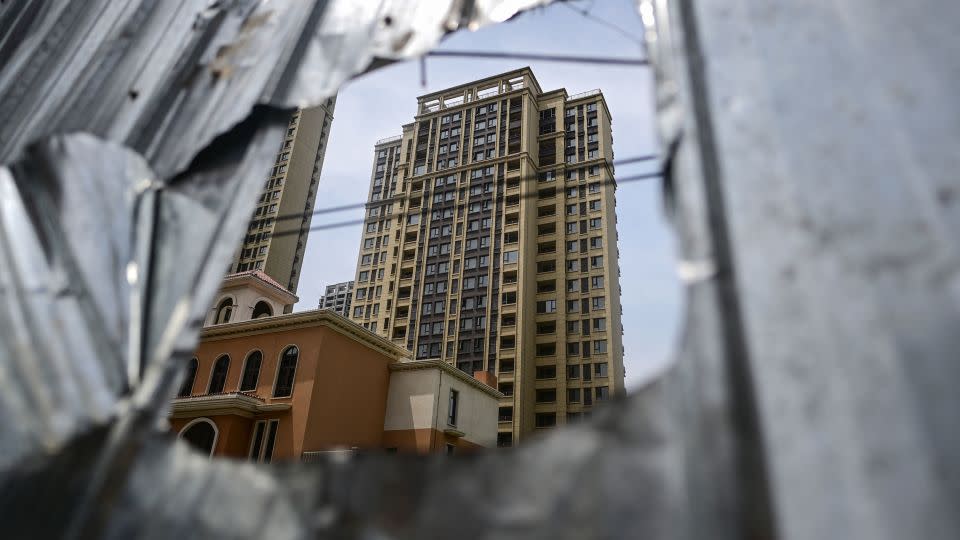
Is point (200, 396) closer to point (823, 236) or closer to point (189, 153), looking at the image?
point (189, 153)

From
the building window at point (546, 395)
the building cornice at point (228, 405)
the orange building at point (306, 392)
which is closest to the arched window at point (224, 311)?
the orange building at point (306, 392)

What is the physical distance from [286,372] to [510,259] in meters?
32.1

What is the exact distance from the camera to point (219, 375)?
64.4ft

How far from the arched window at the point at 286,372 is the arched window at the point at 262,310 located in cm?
412

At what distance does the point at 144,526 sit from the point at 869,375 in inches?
80.1

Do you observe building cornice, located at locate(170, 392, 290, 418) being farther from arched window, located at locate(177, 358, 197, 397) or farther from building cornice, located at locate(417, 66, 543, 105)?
building cornice, located at locate(417, 66, 543, 105)

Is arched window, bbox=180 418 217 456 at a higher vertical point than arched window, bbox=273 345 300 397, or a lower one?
lower

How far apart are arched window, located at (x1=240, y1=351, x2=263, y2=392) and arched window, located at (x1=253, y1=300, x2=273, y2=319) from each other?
3135 mm

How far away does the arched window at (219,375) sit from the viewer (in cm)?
1941

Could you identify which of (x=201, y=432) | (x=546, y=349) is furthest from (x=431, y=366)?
(x=546, y=349)

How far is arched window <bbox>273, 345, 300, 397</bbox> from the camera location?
18203mm

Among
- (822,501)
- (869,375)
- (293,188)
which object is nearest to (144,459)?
(822,501)

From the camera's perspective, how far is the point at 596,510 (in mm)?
1365

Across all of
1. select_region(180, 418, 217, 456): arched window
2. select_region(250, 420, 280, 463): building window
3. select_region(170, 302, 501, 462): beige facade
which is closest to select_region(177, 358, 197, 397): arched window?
select_region(170, 302, 501, 462): beige facade
